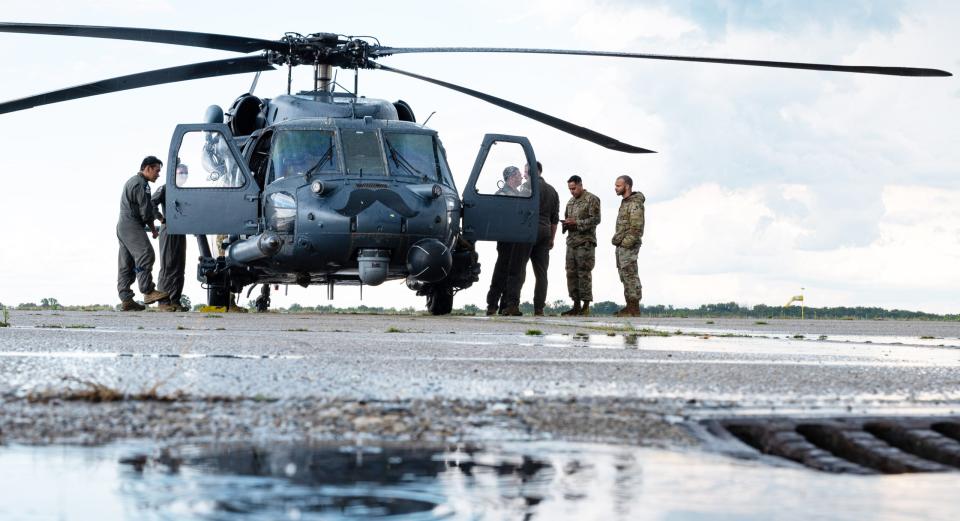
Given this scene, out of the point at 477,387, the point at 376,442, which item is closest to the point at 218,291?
the point at 477,387

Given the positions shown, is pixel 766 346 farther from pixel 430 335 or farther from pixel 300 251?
pixel 300 251

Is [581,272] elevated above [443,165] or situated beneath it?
situated beneath

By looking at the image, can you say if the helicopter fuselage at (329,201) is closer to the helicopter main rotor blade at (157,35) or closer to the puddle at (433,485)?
the helicopter main rotor blade at (157,35)

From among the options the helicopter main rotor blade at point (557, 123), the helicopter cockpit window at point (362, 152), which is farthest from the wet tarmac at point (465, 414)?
the helicopter main rotor blade at point (557, 123)

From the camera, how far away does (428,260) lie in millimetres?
13609

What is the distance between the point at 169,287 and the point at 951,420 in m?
14.2

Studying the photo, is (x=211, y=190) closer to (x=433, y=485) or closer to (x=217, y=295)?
(x=217, y=295)

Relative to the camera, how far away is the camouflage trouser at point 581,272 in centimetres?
1738

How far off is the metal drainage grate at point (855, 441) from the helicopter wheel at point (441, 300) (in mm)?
12605

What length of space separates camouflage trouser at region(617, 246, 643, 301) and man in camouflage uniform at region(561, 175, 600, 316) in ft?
2.15

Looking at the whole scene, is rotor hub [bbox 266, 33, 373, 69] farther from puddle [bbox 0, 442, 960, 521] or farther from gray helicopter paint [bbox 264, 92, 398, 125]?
puddle [bbox 0, 442, 960, 521]

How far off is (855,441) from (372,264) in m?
10.9

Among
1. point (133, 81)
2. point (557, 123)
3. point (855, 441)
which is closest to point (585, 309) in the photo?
point (557, 123)

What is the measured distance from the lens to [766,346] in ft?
25.3
